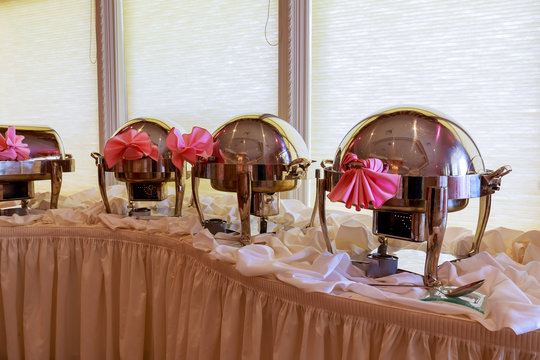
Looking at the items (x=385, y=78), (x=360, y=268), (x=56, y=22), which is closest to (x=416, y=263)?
(x=360, y=268)

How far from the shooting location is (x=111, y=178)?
8.93ft

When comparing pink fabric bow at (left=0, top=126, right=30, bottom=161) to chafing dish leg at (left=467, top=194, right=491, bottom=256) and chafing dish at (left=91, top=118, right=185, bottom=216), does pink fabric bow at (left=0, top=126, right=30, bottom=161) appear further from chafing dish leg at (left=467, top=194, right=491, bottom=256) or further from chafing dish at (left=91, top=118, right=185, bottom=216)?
chafing dish leg at (left=467, top=194, right=491, bottom=256)

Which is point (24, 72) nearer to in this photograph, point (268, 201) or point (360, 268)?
point (268, 201)

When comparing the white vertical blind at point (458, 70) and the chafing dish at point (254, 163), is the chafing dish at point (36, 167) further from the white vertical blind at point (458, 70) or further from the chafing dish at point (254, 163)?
the white vertical blind at point (458, 70)

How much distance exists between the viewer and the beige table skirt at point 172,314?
628mm

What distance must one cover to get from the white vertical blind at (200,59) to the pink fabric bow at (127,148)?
851 millimetres

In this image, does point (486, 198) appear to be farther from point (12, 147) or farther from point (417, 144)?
point (12, 147)

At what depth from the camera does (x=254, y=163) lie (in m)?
1.10

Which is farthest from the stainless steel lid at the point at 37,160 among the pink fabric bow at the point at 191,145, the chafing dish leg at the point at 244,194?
the chafing dish leg at the point at 244,194

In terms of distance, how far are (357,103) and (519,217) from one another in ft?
2.74

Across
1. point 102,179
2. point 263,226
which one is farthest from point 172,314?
point 102,179

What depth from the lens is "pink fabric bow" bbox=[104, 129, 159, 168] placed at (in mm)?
1290

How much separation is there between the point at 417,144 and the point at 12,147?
1313mm

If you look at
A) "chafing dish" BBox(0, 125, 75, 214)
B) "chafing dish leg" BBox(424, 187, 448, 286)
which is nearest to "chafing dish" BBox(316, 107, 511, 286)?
"chafing dish leg" BBox(424, 187, 448, 286)
